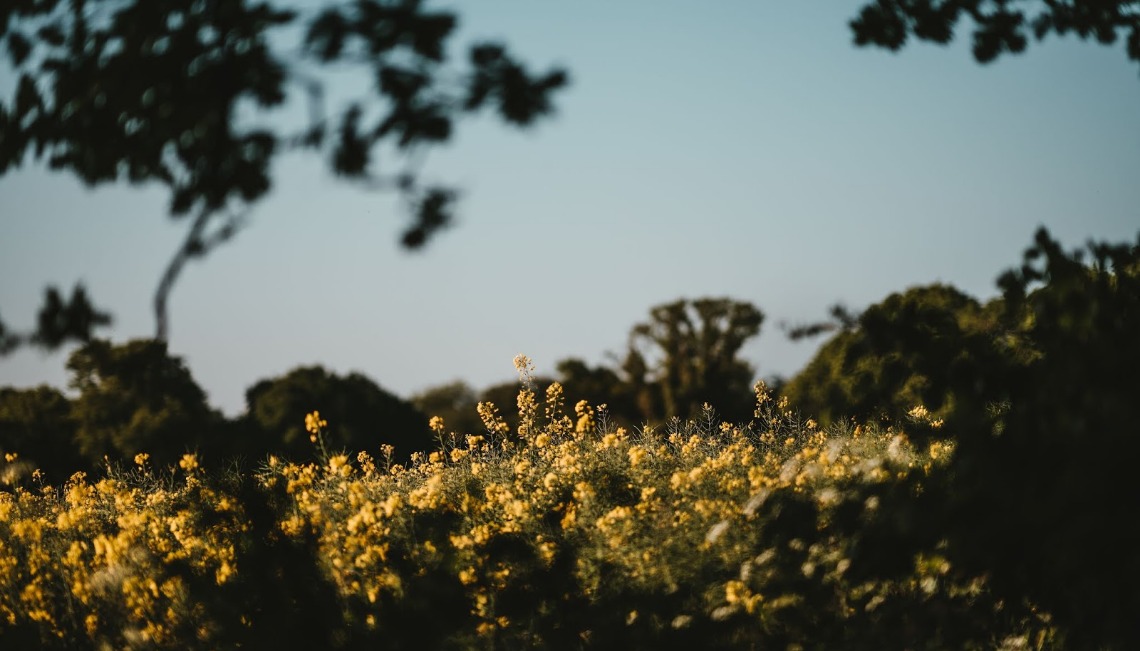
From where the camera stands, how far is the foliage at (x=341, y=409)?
25750 mm

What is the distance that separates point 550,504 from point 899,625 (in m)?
2.05

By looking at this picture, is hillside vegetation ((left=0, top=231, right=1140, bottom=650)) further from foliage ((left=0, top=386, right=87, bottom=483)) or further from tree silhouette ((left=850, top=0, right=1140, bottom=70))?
foliage ((left=0, top=386, right=87, bottom=483))

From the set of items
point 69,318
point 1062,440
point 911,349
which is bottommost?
point 1062,440

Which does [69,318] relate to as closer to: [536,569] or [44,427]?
[536,569]

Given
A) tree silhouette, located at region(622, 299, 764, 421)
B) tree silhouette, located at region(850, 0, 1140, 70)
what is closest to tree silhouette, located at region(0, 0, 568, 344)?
tree silhouette, located at region(850, 0, 1140, 70)

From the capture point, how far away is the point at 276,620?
3.91 metres

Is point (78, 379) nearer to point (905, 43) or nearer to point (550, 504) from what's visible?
point (550, 504)

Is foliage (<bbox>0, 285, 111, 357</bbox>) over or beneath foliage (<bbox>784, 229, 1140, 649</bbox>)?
over

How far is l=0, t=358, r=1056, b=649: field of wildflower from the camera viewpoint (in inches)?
153

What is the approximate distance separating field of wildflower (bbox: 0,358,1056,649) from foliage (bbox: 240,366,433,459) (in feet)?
64.7

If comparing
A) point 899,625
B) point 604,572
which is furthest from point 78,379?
point 899,625

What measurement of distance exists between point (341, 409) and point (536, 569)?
2343cm

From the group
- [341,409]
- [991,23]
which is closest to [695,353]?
[341,409]

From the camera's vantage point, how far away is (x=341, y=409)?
87.4 ft
